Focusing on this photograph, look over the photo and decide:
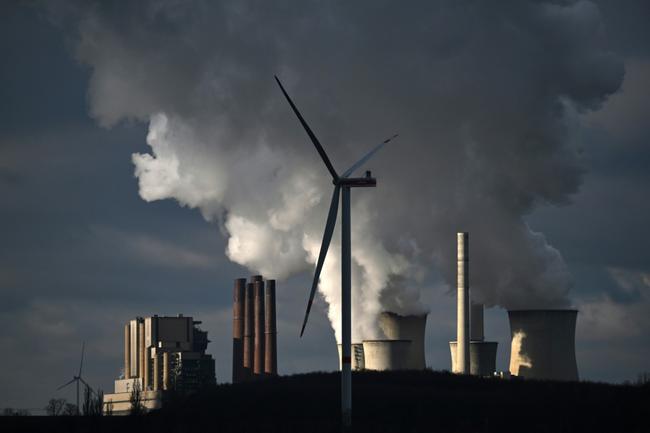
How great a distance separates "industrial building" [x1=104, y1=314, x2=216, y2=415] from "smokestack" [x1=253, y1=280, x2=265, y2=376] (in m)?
8.43

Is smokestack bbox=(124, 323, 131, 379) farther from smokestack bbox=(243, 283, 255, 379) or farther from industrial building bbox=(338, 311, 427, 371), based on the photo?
industrial building bbox=(338, 311, 427, 371)

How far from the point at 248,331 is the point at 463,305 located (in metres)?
40.7

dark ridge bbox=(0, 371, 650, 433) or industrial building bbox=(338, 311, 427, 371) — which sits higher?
industrial building bbox=(338, 311, 427, 371)

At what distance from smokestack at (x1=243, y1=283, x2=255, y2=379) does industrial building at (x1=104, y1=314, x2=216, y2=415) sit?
6739mm

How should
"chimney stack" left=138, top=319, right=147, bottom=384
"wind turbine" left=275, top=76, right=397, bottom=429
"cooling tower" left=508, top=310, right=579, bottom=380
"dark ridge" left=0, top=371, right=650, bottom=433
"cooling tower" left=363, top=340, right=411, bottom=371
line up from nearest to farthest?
"wind turbine" left=275, top=76, right=397, bottom=429 < "dark ridge" left=0, top=371, right=650, bottom=433 < "cooling tower" left=508, top=310, right=579, bottom=380 < "cooling tower" left=363, top=340, right=411, bottom=371 < "chimney stack" left=138, top=319, right=147, bottom=384

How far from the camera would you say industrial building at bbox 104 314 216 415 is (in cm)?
14538

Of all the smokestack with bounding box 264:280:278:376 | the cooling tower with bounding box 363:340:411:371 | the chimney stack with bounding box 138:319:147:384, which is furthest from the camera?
the chimney stack with bounding box 138:319:147:384

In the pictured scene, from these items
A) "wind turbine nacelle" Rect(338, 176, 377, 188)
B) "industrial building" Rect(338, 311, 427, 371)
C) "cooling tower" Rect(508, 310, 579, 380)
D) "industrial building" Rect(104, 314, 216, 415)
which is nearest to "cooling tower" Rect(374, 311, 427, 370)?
"industrial building" Rect(338, 311, 427, 371)

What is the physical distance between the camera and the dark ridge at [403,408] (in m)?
75.6

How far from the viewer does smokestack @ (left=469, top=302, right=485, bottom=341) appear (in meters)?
121

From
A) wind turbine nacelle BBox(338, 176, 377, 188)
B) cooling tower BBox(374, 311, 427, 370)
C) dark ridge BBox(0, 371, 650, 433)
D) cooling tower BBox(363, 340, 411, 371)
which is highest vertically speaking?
wind turbine nacelle BBox(338, 176, 377, 188)

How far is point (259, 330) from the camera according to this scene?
138000 mm

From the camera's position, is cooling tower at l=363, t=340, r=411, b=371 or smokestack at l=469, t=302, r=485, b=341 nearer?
cooling tower at l=363, t=340, r=411, b=371

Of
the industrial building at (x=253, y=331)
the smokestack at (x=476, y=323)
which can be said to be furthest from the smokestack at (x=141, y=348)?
the smokestack at (x=476, y=323)
